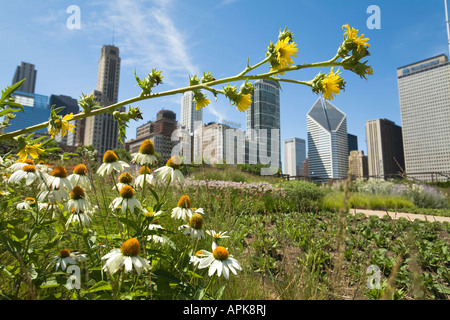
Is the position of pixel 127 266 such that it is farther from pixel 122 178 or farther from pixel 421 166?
pixel 421 166

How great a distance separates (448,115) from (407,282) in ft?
461

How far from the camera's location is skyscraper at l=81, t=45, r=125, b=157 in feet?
316

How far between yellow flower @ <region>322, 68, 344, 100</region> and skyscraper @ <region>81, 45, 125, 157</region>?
99.8 m

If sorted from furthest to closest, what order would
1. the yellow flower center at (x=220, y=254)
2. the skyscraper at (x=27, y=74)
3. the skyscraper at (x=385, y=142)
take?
the skyscraper at (x=27, y=74), the skyscraper at (x=385, y=142), the yellow flower center at (x=220, y=254)

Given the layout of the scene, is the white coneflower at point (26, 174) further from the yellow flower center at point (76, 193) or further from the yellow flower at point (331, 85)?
the yellow flower at point (331, 85)

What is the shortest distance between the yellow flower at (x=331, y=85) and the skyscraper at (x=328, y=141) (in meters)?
105

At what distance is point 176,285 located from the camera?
4.13 ft

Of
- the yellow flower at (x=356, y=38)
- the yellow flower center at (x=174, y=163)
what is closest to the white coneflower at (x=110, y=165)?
the yellow flower center at (x=174, y=163)

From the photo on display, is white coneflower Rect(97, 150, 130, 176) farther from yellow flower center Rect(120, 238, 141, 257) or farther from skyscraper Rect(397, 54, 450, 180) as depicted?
skyscraper Rect(397, 54, 450, 180)

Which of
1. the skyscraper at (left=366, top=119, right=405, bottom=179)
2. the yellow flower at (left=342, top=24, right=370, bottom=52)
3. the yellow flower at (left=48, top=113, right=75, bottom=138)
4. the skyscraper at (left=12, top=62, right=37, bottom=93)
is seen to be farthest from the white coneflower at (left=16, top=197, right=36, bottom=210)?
the skyscraper at (left=12, top=62, right=37, bottom=93)

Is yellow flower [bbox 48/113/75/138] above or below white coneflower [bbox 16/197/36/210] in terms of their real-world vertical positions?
above

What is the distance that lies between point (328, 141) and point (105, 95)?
97794 millimetres

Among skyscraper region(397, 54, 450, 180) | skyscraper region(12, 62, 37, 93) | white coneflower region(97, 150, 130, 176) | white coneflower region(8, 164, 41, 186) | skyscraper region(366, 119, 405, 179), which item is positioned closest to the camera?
white coneflower region(8, 164, 41, 186)

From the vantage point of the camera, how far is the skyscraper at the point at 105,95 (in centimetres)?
9643
